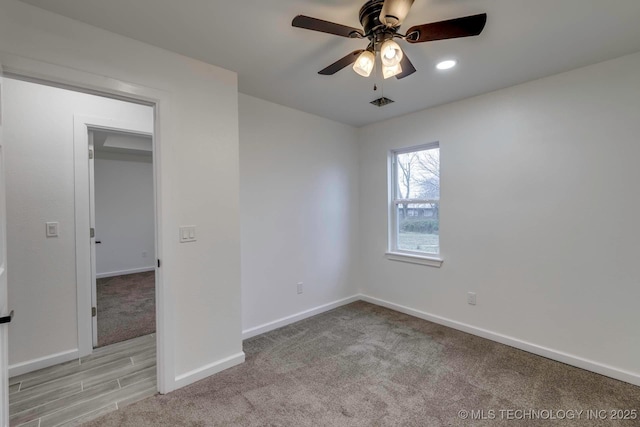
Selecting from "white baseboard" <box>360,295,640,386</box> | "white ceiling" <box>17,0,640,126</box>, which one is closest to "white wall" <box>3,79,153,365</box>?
"white ceiling" <box>17,0,640,126</box>

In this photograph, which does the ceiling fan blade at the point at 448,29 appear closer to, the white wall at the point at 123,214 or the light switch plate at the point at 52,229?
the light switch plate at the point at 52,229

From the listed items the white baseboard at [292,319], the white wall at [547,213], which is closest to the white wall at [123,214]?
the white baseboard at [292,319]

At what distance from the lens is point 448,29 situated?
1413 millimetres

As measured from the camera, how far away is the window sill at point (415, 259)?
127 inches

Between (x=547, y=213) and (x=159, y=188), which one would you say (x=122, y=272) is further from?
(x=547, y=213)

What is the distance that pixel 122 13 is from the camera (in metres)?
1.66

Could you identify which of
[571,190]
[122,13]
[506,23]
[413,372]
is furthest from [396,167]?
[122,13]

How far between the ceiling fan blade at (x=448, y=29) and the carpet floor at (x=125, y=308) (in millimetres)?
3609

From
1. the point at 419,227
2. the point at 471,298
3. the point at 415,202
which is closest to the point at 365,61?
the point at 415,202

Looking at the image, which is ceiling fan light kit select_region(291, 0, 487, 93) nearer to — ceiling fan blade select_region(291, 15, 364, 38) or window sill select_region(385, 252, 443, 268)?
ceiling fan blade select_region(291, 15, 364, 38)

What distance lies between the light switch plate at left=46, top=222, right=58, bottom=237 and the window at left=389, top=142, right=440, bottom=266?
11.3 feet

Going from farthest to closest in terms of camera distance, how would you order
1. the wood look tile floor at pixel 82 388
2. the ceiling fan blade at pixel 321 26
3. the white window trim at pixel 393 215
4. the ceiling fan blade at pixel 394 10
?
1. the white window trim at pixel 393 215
2. the wood look tile floor at pixel 82 388
3. the ceiling fan blade at pixel 321 26
4. the ceiling fan blade at pixel 394 10

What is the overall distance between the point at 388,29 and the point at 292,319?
289 centimetres

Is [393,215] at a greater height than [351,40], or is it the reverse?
[351,40]
